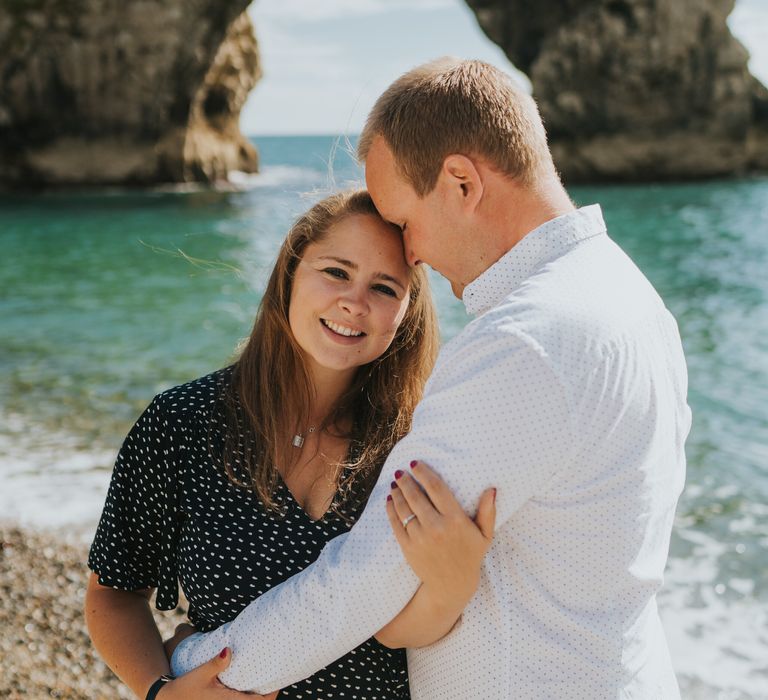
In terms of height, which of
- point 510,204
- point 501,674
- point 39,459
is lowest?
point 39,459

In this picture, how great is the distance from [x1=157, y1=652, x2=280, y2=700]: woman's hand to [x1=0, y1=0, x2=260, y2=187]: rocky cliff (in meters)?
34.0

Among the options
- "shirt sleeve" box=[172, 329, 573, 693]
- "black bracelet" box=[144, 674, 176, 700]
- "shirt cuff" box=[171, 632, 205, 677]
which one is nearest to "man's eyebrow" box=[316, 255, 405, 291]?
"shirt sleeve" box=[172, 329, 573, 693]

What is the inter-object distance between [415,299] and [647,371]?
1.22m

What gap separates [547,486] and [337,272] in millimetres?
1152

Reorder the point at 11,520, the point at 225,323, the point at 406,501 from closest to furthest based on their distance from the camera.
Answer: the point at 406,501
the point at 11,520
the point at 225,323

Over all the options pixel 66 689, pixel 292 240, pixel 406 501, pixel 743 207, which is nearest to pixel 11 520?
pixel 66 689

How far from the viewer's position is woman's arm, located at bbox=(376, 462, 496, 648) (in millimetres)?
1667

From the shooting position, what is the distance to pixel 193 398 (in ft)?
8.25

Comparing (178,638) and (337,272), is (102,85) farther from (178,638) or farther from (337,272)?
(178,638)

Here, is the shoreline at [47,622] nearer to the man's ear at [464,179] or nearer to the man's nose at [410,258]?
the man's nose at [410,258]

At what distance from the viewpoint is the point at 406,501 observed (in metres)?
1.71

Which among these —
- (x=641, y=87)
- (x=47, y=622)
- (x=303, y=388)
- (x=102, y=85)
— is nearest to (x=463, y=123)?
(x=303, y=388)

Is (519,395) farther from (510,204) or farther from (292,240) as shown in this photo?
(292,240)

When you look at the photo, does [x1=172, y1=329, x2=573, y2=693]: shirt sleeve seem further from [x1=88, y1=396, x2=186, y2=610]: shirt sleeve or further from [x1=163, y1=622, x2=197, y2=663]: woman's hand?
[x1=88, y1=396, x2=186, y2=610]: shirt sleeve
